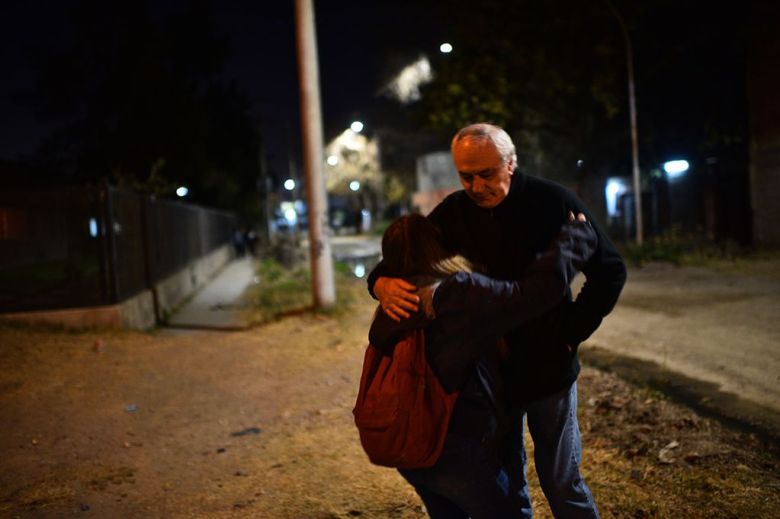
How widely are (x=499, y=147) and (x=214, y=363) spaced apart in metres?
5.83

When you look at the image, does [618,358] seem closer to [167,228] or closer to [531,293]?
[531,293]

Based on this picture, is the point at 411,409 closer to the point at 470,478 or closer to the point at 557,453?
the point at 470,478

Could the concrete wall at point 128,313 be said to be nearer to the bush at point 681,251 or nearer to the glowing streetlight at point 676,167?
the bush at point 681,251

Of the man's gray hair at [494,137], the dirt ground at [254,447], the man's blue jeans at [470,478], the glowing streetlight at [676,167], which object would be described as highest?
the glowing streetlight at [676,167]

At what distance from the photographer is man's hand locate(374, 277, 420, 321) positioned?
1978 millimetres

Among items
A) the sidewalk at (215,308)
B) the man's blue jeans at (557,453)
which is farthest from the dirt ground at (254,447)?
the sidewalk at (215,308)

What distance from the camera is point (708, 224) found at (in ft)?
66.9

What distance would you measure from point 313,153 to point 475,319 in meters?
8.34

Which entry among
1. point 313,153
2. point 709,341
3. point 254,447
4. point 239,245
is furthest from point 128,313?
point 239,245

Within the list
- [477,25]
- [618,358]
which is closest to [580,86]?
[477,25]

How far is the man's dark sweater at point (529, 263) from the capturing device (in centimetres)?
228

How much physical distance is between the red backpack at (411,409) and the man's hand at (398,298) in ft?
0.25

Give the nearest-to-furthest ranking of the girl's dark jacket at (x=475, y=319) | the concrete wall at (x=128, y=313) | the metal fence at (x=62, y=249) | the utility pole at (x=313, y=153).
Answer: the girl's dark jacket at (x=475, y=319) < the concrete wall at (x=128, y=313) < the metal fence at (x=62, y=249) < the utility pole at (x=313, y=153)

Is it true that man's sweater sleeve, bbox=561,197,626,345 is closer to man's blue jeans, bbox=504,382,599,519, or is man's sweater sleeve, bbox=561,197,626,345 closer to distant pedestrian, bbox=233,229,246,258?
man's blue jeans, bbox=504,382,599,519
